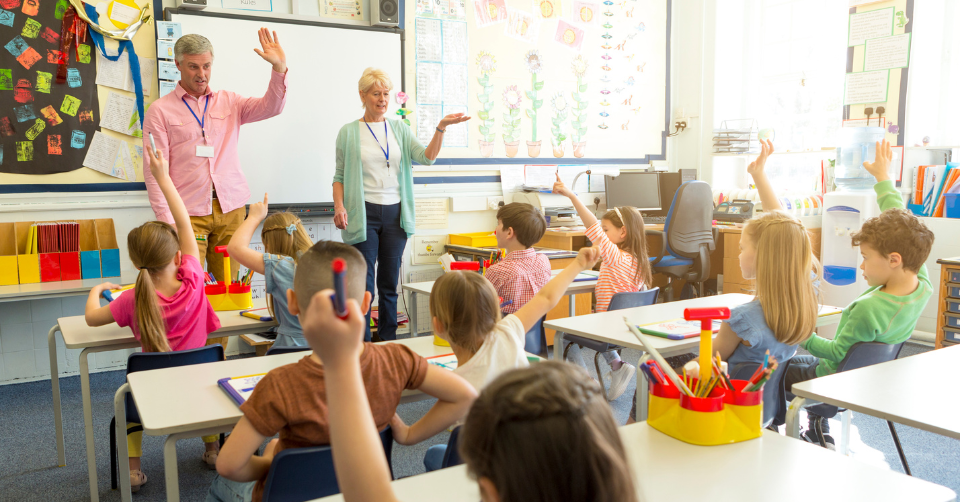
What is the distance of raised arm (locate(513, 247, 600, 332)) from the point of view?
5.73ft

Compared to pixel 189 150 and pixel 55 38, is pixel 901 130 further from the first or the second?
pixel 55 38

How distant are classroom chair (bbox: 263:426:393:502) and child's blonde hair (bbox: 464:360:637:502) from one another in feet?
2.20

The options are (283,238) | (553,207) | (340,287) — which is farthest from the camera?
(553,207)

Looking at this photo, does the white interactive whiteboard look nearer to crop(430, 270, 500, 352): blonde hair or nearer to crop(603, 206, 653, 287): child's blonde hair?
crop(603, 206, 653, 287): child's blonde hair

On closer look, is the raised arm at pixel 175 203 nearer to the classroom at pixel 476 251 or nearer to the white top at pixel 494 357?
the classroom at pixel 476 251

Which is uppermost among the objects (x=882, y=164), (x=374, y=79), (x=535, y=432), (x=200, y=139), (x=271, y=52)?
(x=271, y=52)

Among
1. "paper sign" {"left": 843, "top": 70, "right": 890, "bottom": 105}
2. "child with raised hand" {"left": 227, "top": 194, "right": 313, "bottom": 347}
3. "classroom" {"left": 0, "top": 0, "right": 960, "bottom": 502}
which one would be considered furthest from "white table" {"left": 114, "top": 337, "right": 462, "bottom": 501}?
"paper sign" {"left": 843, "top": 70, "right": 890, "bottom": 105}

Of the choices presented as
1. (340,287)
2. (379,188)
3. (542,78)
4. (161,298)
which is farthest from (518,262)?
(542,78)

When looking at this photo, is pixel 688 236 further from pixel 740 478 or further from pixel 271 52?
pixel 740 478

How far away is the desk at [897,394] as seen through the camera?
4.53 ft

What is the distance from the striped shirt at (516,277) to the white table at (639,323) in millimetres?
437

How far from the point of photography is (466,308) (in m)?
1.61

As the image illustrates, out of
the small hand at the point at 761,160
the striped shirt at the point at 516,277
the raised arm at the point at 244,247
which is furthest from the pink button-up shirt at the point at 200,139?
the small hand at the point at 761,160

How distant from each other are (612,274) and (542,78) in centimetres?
260
